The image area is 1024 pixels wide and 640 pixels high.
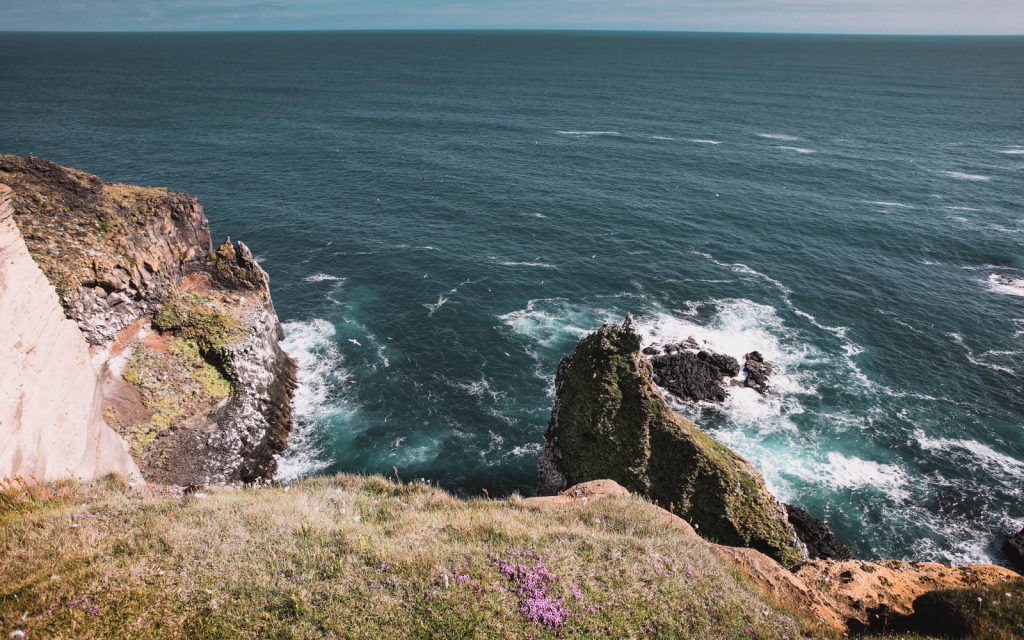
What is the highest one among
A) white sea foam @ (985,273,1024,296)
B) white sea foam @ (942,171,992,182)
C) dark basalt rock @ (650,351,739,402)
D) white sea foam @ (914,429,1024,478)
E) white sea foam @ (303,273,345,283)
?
white sea foam @ (942,171,992,182)

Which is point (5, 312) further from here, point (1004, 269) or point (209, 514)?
point (1004, 269)

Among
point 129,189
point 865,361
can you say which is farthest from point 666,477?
point 129,189

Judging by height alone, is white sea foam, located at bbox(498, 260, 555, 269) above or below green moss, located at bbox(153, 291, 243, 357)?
below

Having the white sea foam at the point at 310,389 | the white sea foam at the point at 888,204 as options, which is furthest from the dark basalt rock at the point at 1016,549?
the white sea foam at the point at 888,204

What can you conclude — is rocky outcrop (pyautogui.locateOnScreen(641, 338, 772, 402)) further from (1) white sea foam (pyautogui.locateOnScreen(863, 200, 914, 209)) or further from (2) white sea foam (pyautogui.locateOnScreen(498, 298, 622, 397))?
(1) white sea foam (pyautogui.locateOnScreen(863, 200, 914, 209))

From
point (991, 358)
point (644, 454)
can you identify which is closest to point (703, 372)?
point (644, 454)

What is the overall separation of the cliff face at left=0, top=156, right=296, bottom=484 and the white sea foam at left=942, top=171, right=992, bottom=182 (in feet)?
413

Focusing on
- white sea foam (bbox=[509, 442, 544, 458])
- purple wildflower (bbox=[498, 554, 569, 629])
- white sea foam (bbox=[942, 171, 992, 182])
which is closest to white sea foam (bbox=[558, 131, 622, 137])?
white sea foam (bbox=[942, 171, 992, 182])

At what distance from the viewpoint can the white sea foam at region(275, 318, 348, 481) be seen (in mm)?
40969

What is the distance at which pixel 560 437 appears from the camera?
36344 mm

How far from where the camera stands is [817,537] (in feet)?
114

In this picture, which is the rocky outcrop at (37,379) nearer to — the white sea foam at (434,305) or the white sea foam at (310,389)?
the white sea foam at (310,389)

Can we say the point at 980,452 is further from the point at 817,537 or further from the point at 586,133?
the point at 586,133

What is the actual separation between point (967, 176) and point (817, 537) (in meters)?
107
